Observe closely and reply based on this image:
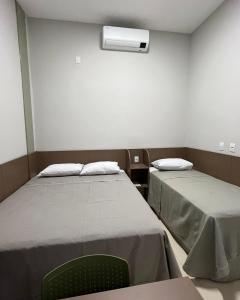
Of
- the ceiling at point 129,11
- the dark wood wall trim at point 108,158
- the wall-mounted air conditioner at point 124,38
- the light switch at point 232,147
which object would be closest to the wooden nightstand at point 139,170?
the dark wood wall trim at point 108,158

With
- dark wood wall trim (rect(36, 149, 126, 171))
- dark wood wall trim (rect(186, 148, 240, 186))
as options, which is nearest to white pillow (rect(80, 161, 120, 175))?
dark wood wall trim (rect(36, 149, 126, 171))

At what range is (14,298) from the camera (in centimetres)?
120

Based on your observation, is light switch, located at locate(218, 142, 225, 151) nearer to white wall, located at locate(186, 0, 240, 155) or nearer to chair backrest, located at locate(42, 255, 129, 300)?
white wall, located at locate(186, 0, 240, 155)

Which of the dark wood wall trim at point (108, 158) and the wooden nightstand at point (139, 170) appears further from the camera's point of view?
the wooden nightstand at point (139, 170)

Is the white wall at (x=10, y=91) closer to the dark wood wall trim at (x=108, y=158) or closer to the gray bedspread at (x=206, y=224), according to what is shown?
the dark wood wall trim at (x=108, y=158)

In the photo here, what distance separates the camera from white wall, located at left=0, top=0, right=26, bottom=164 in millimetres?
1999

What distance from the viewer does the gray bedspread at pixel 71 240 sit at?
120 centimetres

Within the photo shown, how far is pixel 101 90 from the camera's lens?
9.84ft

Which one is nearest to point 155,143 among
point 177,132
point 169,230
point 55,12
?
point 177,132

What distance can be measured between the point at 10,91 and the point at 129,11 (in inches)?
71.5

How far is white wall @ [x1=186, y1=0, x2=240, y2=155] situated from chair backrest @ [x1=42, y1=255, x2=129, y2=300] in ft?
6.69

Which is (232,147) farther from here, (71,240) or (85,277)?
(85,277)

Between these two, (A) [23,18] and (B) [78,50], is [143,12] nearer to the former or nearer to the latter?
(B) [78,50]

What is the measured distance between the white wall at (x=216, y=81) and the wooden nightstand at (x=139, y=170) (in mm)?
858
